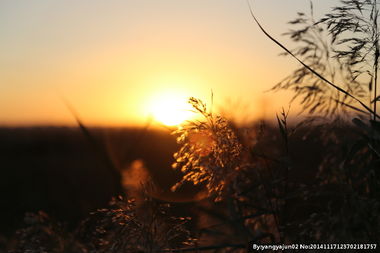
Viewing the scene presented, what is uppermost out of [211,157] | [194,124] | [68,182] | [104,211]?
[68,182]

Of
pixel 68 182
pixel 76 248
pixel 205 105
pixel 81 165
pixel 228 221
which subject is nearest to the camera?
pixel 228 221

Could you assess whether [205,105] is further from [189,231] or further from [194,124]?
[189,231]

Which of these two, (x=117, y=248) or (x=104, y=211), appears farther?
(x=104, y=211)

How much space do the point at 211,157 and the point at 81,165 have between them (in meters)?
16.1

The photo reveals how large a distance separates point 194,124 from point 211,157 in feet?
0.59

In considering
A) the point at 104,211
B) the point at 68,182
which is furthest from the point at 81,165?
the point at 104,211

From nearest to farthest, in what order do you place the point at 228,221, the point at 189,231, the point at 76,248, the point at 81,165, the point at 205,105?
the point at 228,221, the point at 76,248, the point at 189,231, the point at 205,105, the point at 81,165

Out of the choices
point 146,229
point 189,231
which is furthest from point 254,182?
point 146,229

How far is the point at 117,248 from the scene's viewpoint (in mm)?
1344

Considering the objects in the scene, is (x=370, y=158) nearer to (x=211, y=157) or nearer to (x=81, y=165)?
(x=211, y=157)

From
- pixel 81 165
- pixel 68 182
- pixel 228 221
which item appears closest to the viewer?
pixel 228 221

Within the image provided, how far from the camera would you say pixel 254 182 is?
4.26 feet

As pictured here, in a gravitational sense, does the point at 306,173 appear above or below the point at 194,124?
below

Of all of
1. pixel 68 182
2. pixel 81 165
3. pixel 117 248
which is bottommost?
pixel 117 248
